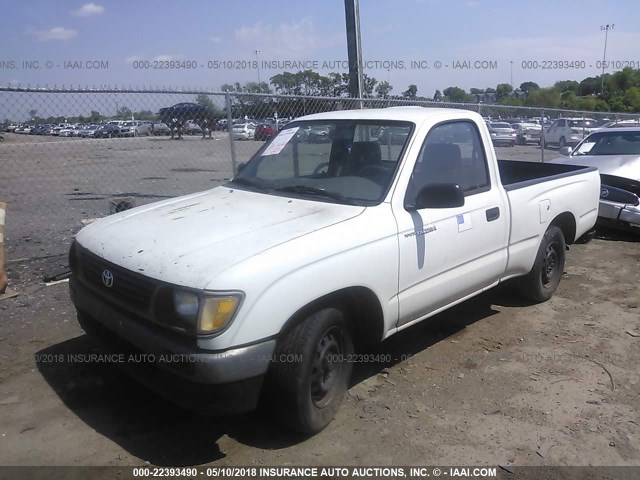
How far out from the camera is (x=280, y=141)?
15.4 ft

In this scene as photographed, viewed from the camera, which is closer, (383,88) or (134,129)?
(134,129)

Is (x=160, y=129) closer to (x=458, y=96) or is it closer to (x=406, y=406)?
(x=406, y=406)

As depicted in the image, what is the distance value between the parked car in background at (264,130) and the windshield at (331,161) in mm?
4639

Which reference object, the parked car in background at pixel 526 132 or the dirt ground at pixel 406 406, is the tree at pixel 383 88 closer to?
the parked car in background at pixel 526 132

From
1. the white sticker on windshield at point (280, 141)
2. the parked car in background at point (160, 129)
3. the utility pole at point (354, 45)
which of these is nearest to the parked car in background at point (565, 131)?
the utility pole at point (354, 45)

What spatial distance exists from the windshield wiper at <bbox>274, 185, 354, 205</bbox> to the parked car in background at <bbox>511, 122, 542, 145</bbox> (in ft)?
53.8

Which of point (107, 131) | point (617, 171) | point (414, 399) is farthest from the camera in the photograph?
point (107, 131)

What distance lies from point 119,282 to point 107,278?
13cm

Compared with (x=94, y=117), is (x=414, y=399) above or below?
below

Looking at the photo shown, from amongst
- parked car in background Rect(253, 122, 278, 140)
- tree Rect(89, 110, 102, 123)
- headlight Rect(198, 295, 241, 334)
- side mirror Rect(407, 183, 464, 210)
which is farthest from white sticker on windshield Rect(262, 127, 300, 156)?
parked car in background Rect(253, 122, 278, 140)

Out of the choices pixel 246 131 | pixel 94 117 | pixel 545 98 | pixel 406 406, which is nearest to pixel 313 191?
pixel 406 406

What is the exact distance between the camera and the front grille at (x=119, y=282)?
118 inches

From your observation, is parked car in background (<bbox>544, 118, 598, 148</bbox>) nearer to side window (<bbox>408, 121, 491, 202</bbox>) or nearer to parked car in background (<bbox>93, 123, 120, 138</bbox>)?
parked car in background (<bbox>93, 123, 120, 138</bbox>)

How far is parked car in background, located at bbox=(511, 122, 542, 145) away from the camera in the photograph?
19.4 m
